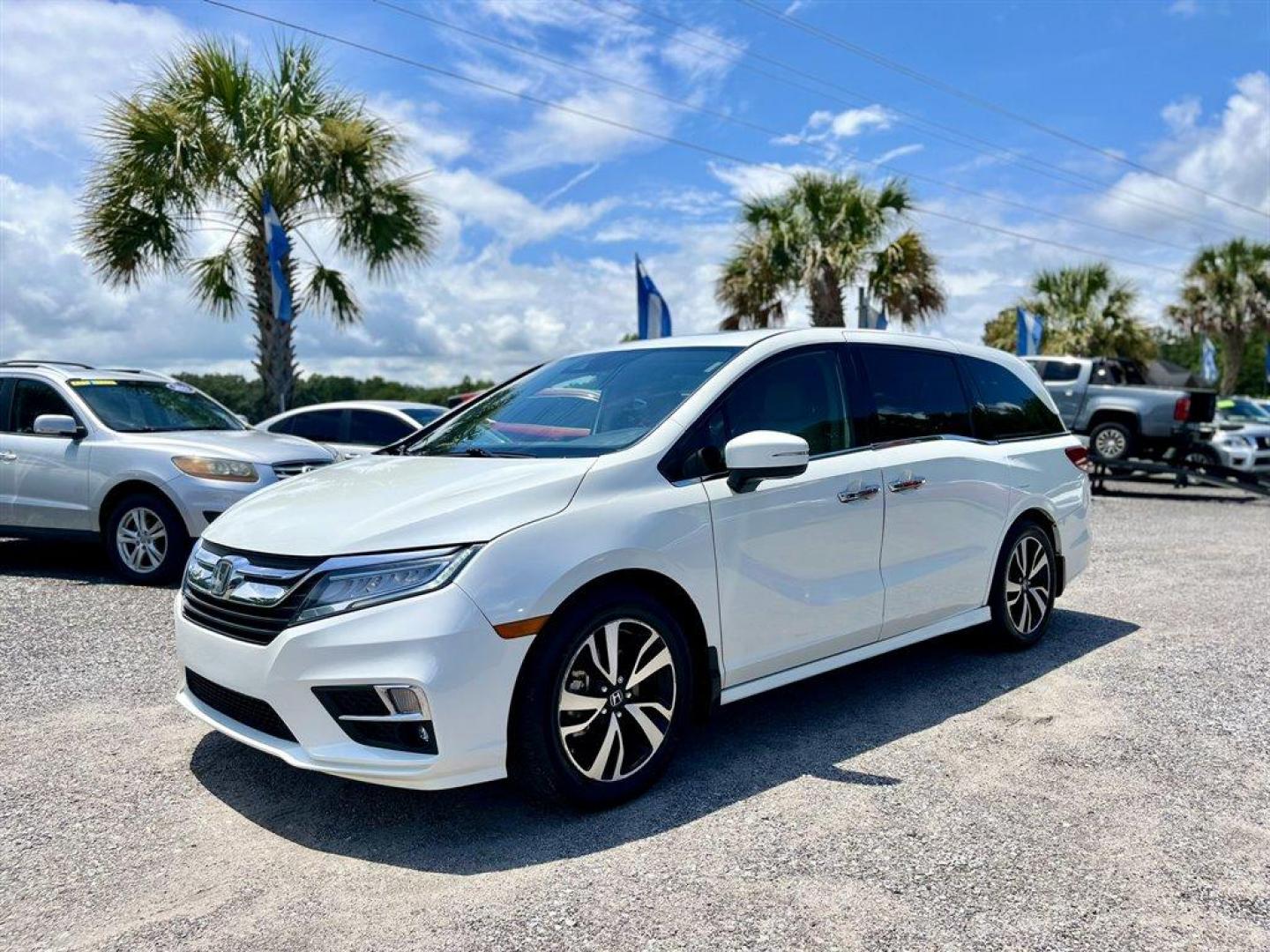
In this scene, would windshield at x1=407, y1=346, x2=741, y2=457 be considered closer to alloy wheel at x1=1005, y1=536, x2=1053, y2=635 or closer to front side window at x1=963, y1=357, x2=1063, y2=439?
front side window at x1=963, y1=357, x2=1063, y2=439

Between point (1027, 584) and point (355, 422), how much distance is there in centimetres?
756

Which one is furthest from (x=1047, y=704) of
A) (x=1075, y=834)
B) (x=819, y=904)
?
(x=819, y=904)

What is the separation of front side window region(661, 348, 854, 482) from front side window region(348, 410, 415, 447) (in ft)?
22.3

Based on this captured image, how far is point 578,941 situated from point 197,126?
14514 mm

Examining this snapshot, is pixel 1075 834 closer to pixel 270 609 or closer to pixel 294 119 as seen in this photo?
pixel 270 609

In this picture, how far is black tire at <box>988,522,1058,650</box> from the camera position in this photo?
5.25 meters

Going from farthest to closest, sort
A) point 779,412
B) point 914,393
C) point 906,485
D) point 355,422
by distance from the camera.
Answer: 1. point 355,422
2. point 914,393
3. point 906,485
4. point 779,412

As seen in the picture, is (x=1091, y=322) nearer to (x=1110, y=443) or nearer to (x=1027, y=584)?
(x=1110, y=443)

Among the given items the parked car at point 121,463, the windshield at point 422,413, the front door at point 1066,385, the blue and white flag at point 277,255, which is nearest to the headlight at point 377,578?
the parked car at point 121,463

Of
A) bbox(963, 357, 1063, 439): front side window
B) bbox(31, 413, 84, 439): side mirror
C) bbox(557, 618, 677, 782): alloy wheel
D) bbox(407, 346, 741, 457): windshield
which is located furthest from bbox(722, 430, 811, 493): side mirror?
bbox(31, 413, 84, 439): side mirror

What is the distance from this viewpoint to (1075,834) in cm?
324

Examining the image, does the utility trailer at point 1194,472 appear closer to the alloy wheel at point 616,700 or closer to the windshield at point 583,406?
the windshield at point 583,406

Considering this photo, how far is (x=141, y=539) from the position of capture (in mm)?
7414

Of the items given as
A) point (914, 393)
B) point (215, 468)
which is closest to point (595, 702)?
point (914, 393)
